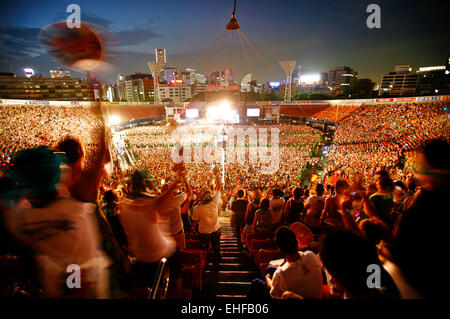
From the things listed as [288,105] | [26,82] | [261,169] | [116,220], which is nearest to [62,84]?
[26,82]

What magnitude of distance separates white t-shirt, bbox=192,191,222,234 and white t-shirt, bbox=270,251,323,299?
1.98 meters

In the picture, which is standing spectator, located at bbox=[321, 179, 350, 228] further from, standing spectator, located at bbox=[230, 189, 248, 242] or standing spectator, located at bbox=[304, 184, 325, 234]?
standing spectator, located at bbox=[230, 189, 248, 242]

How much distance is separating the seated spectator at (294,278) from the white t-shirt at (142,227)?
1.07 m

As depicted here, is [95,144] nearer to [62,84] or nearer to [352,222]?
[352,222]

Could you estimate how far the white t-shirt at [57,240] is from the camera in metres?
1.38

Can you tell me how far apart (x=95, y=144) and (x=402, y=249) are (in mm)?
2965

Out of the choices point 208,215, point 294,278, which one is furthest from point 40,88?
point 294,278

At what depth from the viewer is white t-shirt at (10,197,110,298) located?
138 cm

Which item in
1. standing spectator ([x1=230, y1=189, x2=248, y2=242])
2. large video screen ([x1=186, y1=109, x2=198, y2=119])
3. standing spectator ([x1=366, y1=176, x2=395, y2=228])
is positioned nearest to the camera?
standing spectator ([x1=366, y1=176, x2=395, y2=228])

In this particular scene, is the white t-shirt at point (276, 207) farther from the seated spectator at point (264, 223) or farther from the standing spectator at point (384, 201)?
the standing spectator at point (384, 201)

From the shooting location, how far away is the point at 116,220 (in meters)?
2.77

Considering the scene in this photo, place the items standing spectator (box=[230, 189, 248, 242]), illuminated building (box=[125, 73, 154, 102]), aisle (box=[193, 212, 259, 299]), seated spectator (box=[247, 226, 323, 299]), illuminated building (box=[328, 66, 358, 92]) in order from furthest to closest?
1. illuminated building (box=[328, 66, 358, 92])
2. illuminated building (box=[125, 73, 154, 102])
3. standing spectator (box=[230, 189, 248, 242])
4. aisle (box=[193, 212, 259, 299])
5. seated spectator (box=[247, 226, 323, 299])

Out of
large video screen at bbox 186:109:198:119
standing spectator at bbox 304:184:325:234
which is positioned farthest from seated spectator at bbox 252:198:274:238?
large video screen at bbox 186:109:198:119

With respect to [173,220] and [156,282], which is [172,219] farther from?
[156,282]
